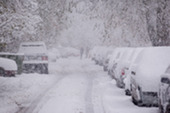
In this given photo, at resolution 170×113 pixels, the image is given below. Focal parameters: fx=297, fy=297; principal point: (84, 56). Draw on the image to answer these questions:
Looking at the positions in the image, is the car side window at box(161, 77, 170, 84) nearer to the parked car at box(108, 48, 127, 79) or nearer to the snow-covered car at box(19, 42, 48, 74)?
the parked car at box(108, 48, 127, 79)

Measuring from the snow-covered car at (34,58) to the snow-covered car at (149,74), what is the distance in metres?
11.7

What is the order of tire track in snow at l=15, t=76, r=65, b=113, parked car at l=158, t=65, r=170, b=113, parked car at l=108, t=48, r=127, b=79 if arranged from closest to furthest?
parked car at l=158, t=65, r=170, b=113
tire track in snow at l=15, t=76, r=65, b=113
parked car at l=108, t=48, r=127, b=79

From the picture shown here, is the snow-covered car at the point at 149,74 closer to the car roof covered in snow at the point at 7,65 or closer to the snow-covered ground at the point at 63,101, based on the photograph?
the snow-covered ground at the point at 63,101

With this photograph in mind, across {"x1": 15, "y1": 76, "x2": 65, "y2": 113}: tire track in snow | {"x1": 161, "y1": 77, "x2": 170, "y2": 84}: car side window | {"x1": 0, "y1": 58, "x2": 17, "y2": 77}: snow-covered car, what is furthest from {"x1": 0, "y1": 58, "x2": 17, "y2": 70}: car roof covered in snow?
{"x1": 161, "y1": 77, "x2": 170, "y2": 84}: car side window

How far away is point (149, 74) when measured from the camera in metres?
9.15

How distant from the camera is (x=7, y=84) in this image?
626 inches

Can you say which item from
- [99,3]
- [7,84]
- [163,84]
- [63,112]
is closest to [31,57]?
[7,84]

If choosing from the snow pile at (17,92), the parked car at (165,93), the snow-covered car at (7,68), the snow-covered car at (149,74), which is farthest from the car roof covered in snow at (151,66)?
the snow-covered car at (7,68)

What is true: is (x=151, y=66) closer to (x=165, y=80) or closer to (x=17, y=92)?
(x=165, y=80)

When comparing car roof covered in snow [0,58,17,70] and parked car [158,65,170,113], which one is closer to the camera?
parked car [158,65,170,113]

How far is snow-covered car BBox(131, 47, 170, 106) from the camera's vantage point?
9.05 meters

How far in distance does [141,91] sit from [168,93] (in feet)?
6.33

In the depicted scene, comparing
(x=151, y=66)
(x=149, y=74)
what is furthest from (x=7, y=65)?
(x=149, y=74)

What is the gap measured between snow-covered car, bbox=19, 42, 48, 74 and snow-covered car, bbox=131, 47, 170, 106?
38.4ft
